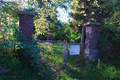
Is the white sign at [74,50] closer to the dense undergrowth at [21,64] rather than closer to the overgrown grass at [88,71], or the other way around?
the overgrown grass at [88,71]

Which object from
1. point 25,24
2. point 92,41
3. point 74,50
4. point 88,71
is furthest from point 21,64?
point 92,41

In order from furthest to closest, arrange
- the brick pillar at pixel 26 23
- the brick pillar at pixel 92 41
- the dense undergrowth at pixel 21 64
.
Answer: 1. the brick pillar at pixel 92 41
2. the brick pillar at pixel 26 23
3. the dense undergrowth at pixel 21 64

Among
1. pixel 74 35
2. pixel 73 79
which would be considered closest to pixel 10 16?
pixel 73 79

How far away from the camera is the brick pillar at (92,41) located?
619 centimetres

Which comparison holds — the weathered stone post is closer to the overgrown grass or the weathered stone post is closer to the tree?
the overgrown grass

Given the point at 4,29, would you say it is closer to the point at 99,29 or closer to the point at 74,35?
the point at 99,29

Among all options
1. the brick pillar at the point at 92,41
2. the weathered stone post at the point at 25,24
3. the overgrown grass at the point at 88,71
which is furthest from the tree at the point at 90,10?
the weathered stone post at the point at 25,24

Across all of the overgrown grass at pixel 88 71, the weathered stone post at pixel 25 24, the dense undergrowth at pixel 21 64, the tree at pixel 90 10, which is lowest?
the overgrown grass at pixel 88 71

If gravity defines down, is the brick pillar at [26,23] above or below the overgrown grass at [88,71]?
above

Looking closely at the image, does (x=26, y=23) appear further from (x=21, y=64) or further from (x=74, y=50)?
(x=74, y=50)

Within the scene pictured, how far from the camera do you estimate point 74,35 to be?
65.5ft

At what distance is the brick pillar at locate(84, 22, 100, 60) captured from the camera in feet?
20.3

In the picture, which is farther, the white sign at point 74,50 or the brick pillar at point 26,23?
the white sign at point 74,50

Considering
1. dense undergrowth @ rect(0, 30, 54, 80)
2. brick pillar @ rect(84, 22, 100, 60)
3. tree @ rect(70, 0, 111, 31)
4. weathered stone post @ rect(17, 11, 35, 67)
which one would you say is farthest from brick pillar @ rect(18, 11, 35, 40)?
tree @ rect(70, 0, 111, 31)
